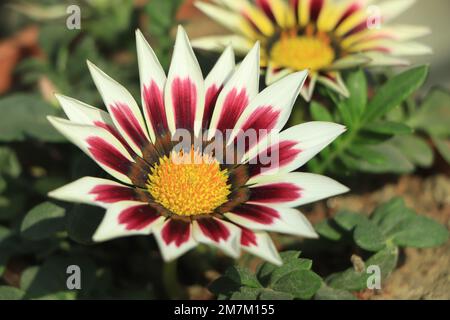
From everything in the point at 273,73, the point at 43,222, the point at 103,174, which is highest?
the point at 273,73

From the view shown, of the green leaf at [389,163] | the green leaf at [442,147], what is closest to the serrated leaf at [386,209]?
the green leaf at [389,163]

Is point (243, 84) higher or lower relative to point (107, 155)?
higher

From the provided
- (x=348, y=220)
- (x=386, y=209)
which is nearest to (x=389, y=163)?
(x=386, y=209)

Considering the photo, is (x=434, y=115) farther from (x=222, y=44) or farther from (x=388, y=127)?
(x=222, y=44)

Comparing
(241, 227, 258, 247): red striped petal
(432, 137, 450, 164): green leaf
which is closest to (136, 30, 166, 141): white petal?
(241, 227, 258, 247): red striped petal

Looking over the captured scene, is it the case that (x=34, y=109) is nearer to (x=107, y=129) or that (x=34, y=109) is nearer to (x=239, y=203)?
(x=107, y=129)

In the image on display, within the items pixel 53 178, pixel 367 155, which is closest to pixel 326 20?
pixel 367 155

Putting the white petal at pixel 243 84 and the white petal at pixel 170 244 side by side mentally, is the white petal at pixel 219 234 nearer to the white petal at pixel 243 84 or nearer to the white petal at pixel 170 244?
the white petal at pixel 170 244
